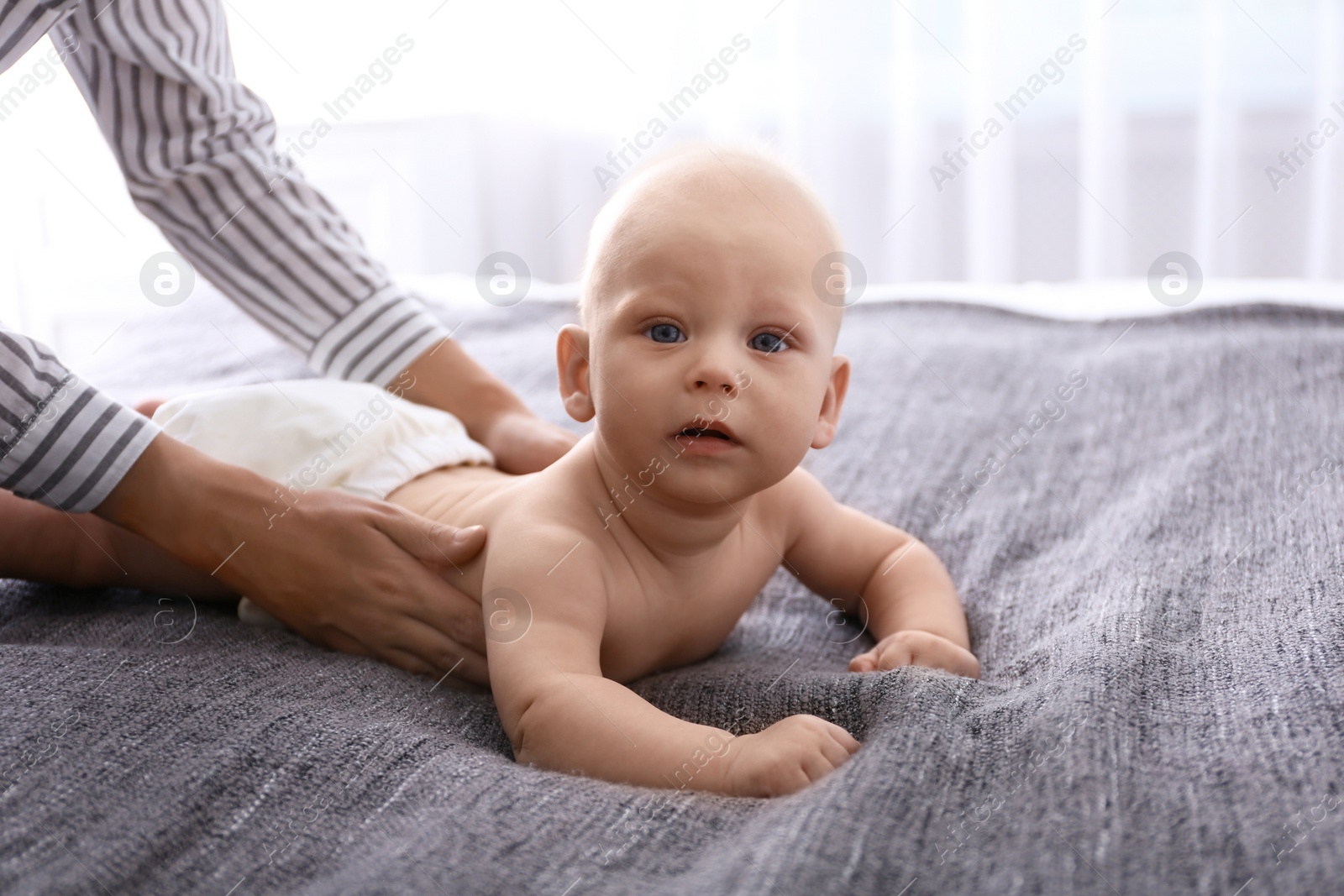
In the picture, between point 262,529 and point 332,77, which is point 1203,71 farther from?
point 262,529

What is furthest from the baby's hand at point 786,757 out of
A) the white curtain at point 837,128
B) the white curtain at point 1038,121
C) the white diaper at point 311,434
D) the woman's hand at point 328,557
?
the white curtain at point 1038,121

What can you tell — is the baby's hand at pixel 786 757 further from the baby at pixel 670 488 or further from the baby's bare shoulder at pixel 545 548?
the baby's bare shoulder at pixel 545 548

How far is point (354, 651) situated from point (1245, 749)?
0.63 m

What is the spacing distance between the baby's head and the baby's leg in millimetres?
419

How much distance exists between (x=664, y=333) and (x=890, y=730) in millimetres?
313

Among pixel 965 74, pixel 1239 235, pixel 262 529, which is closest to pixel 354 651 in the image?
pixel 262 529

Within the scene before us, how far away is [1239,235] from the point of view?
91.3 inches

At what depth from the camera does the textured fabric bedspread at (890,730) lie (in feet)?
1.83

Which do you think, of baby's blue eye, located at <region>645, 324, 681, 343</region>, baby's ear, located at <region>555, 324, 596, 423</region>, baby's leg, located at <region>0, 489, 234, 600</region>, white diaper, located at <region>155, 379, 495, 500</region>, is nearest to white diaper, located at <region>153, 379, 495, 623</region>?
white diaper, located at <region>155, 379, 495, 500</region>

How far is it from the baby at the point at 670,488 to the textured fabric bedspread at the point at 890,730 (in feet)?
0.11

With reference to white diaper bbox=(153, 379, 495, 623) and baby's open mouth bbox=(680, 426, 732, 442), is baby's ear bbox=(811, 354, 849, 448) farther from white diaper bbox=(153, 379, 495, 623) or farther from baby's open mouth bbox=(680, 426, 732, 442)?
white diaper bbox=(153, 379, 495, 623)

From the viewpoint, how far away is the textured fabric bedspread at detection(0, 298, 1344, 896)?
0.56m

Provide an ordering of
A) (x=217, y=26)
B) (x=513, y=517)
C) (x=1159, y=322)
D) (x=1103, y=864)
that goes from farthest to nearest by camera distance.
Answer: (x=1159, y=322), (x=217, y=26), (x=513, y=517), (x=1103, y=864)

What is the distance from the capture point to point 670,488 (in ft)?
2.63
